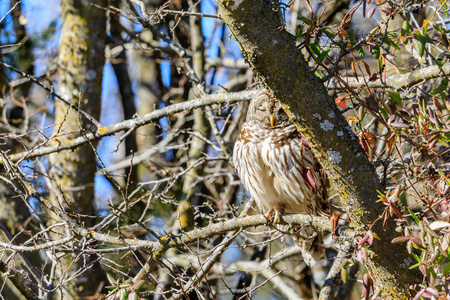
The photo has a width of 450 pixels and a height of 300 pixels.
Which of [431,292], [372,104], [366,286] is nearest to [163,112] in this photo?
[372,104]

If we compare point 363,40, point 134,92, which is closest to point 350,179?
point 363,40

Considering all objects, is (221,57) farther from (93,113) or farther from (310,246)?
(310,246)

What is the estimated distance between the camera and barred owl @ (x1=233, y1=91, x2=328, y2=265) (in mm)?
4094

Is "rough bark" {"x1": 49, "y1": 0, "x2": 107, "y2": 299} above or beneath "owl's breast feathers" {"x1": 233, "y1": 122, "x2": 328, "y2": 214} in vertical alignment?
above

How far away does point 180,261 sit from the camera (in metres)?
6.07

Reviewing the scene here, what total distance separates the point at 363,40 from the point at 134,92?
6.14 m

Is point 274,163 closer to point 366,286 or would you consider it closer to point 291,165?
point 291,165

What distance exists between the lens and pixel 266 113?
4461 mm

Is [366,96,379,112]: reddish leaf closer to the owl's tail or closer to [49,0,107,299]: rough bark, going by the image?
the owl's tail

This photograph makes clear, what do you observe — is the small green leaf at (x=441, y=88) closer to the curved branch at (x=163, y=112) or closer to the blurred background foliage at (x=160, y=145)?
the blurred background foliage at (x=160, y=145)

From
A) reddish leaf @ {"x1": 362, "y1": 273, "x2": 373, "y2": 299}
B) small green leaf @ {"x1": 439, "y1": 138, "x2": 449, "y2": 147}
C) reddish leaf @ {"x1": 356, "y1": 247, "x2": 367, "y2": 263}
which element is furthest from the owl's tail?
small green leaf @ {"x1": 439, "y1": 138, "x2": 449, "y2": 147}

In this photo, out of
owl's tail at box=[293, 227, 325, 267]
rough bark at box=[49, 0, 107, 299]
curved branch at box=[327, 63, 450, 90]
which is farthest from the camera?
rough bark at box=[49, 0, 107, 299]

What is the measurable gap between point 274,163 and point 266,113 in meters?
0.54

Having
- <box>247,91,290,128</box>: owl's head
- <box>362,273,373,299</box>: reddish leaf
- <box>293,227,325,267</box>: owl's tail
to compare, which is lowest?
<box>293,227,325,267</box>: owl's tail
